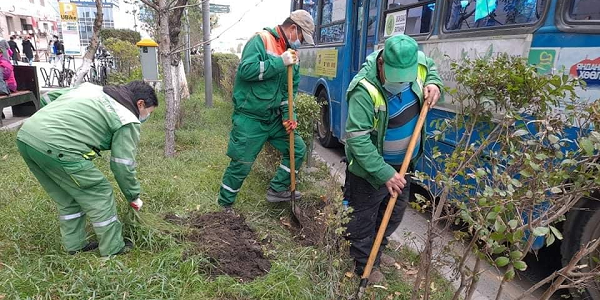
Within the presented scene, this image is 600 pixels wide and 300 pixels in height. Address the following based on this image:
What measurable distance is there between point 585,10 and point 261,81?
228 centimetres

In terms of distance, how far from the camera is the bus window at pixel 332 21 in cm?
587

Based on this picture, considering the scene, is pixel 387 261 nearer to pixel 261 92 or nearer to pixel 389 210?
pixel 389 210

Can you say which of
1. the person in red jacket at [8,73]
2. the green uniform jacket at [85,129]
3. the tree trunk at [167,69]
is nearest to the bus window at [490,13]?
the green uniform jacket at [85,129]

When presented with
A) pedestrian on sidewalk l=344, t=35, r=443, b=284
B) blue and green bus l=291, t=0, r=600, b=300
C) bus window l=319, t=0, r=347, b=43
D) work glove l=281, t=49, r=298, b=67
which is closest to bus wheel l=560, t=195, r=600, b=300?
blue and green bus l=291, t=0, r=600, b=300

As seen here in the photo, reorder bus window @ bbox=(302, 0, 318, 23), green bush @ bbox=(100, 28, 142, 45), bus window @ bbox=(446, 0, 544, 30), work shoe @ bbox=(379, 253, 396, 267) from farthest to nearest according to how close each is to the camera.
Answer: green bush @ bbox=(100, 28, 142, 45) < bus window @ bbox=(302, 0, 318, 23) < work shoe @ bbox=(379, 253, 396, 267) < bus window @ bbox=(446, 0, 544, 30)

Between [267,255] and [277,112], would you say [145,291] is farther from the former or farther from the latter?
[277,112]

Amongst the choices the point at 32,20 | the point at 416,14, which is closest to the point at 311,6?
the point at 416,14

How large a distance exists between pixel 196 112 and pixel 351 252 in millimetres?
5700

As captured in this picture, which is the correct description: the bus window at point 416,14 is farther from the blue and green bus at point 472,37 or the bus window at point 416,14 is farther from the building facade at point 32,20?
the building facade at point 32,20

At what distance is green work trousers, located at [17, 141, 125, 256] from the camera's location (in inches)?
95.3

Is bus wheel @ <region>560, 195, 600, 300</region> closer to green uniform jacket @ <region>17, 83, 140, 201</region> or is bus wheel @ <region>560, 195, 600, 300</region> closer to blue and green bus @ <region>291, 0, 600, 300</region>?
blue and green bus @ <region>291, 0, 600, 300</region>

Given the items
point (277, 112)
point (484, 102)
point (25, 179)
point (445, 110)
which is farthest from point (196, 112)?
point (484, 102)

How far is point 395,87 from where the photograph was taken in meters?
2.35

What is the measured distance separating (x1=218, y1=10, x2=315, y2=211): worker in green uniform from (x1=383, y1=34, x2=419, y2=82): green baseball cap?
1.21 metres
